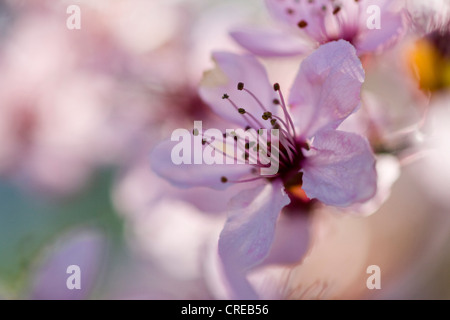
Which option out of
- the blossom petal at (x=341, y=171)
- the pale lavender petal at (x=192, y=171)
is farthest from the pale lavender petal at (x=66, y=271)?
the blossom petal at (x=341, y=171)

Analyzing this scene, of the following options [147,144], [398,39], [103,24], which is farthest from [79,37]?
[398,39]

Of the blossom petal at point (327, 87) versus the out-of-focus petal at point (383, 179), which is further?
the out-of-focus petal at point (383, 179)

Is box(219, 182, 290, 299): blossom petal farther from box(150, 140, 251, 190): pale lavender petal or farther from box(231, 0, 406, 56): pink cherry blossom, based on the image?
box(231, 0, 406, 56): pink cherry blossom

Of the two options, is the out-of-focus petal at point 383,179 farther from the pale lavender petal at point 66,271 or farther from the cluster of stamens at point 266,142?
the pale lavender petal at point 66,271

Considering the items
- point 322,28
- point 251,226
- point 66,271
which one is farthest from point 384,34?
point 66,271

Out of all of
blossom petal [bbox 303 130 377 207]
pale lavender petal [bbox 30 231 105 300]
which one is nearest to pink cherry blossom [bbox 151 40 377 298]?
blossom petal [bbox 303 130 377 207]

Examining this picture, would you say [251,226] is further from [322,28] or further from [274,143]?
[322,28]
